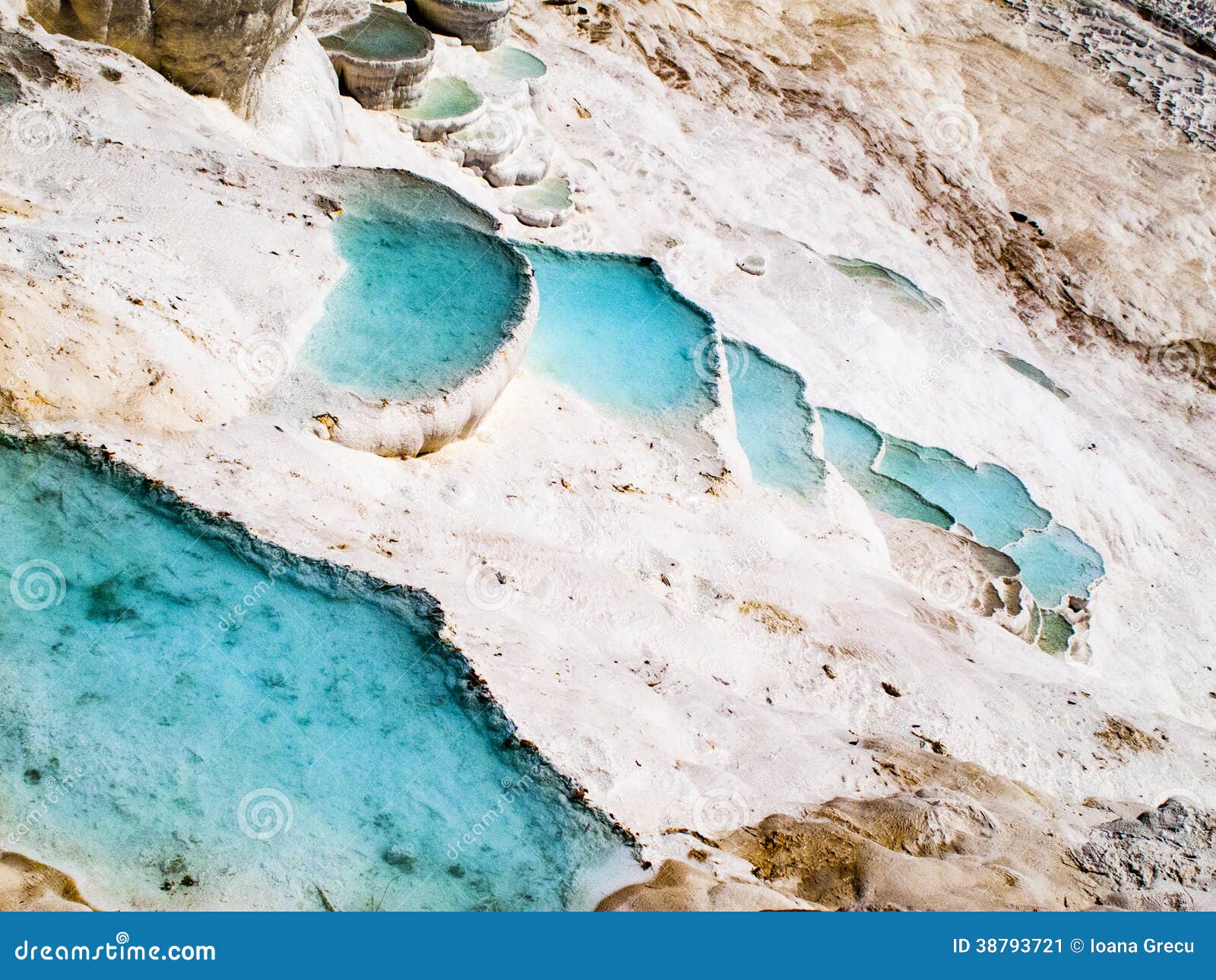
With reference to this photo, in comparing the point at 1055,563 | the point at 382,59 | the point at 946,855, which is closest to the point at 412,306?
the point at 382,59

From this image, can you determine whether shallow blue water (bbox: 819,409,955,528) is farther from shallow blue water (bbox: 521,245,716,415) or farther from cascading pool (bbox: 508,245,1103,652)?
shallow blue water (bbox: 521,245,716,415)

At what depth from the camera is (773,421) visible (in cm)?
729

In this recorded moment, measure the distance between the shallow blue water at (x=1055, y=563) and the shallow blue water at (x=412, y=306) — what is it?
4569 millimetres

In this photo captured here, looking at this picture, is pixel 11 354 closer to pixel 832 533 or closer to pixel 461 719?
pixel 461 719

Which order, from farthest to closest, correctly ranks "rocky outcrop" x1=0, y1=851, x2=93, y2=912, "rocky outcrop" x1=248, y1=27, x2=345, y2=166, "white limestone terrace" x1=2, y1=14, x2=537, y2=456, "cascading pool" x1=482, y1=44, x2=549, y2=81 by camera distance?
"cascading pool" x1=482, y1=44, x2=549, y2=81, "rocky outcrop" x1=248, y1=27, x2=345, y2=166, "white limestone terrace" x1=2, y1=14, x2=537, y2=456, "rocky outcrop" x1=0, y1=851, x2=93, y2=912

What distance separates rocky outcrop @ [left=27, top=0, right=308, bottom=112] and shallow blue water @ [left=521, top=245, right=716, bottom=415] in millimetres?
2215

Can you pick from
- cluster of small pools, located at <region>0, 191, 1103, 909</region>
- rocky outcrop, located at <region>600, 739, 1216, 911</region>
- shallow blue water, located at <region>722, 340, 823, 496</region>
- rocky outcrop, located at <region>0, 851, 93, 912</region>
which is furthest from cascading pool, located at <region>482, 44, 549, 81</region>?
rocky outcrop, located at <region>0, 851, 93, 912</region>

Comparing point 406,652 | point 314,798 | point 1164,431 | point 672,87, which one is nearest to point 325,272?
point 406,652

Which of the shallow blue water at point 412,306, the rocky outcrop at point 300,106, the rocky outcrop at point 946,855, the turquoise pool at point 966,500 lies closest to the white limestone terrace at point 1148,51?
the turquoise pool at point 966,500

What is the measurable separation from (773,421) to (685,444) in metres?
1.28

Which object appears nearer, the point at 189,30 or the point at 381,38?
the point at 189,30

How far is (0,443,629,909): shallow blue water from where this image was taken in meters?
3.15

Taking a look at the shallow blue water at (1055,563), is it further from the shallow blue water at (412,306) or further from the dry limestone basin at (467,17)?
the dry limestone basin at (467,17)

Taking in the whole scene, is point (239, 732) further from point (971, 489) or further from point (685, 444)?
point (971, 489)
